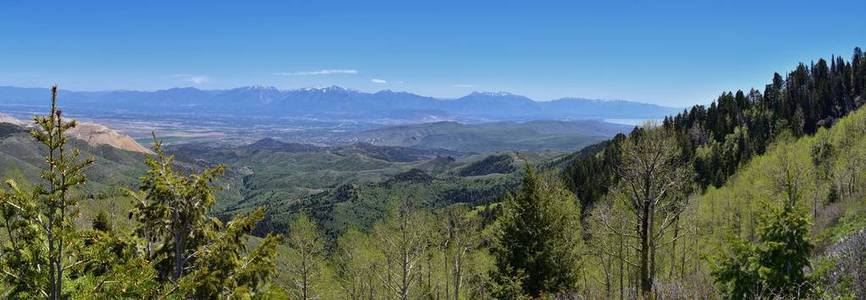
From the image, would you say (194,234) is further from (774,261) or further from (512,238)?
(512,238)

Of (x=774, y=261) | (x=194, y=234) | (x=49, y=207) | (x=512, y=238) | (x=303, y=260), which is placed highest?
(x=49, y=207)

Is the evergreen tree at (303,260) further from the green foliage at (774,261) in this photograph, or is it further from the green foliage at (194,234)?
the green foliage at (774,261)

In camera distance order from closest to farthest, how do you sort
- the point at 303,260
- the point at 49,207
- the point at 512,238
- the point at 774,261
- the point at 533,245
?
the point at 49,207
the point at 774,261
the point at 533,245
the point at 512,238
the point at 303,260

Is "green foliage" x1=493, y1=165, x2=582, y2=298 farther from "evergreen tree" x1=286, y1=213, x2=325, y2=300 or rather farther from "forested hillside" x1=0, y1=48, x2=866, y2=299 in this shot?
"evergreen tree" x1=286, y1=213, x2=325, y2=300

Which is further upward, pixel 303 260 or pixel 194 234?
pixel 194 234

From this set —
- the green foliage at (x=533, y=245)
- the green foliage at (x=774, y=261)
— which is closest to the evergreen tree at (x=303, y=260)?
the green foliage at (x=533, y=245)

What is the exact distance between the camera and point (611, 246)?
128ft

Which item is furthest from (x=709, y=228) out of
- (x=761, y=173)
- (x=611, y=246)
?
(x=611, y=246)

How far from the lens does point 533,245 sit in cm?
3008

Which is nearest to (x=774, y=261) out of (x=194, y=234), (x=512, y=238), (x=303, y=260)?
(x=194, y=234)

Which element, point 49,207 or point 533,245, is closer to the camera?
point 49,207

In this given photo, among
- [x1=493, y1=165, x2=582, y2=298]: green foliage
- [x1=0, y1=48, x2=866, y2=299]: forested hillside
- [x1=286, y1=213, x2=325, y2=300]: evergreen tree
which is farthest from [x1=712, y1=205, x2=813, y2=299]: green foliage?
[x1=286, y1=213, x2=325, y2=300]: evergreen tree

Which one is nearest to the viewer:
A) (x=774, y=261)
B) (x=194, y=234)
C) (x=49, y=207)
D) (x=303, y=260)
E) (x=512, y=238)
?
(x=49, y=207)

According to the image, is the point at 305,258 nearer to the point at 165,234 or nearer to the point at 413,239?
the point at 413,239
